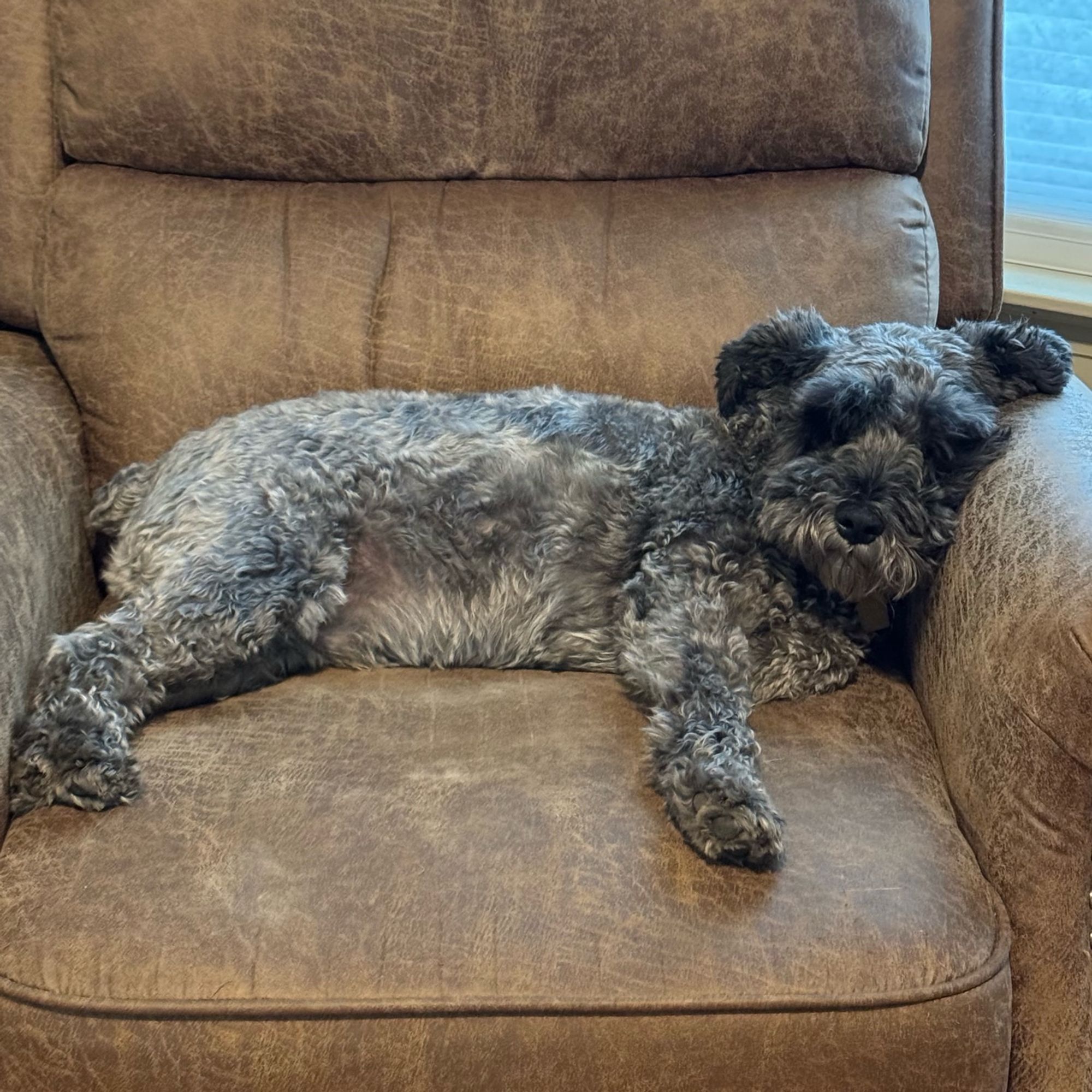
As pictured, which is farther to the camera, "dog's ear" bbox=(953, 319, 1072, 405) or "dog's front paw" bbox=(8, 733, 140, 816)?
"dog's ear" bbox=(953, 319, 1072, 405)

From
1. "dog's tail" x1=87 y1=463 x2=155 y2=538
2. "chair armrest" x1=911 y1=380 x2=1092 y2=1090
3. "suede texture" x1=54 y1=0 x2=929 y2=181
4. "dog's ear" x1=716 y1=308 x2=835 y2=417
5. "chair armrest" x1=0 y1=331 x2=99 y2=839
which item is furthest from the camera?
"suede texture" x1=54 y1=0 x2=929 y2=181

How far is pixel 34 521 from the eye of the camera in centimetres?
208

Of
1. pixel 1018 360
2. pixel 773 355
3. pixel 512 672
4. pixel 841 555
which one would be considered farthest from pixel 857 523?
pixel 512 672

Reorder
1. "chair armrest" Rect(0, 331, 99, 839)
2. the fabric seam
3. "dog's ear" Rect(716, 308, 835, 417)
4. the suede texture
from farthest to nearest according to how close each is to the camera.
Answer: the suede texture → "dog's ear" Rect(716, 308, 835, 417) → "chair armrest" Rect(0, 331, 99, 839) → the fabric seam

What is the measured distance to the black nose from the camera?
1935mm

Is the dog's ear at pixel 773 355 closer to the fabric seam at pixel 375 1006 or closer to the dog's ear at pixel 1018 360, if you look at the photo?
the dog's ear at pixel 1018 360

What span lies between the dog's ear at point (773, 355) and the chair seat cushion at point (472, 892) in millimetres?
669

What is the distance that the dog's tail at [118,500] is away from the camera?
227 centimetres

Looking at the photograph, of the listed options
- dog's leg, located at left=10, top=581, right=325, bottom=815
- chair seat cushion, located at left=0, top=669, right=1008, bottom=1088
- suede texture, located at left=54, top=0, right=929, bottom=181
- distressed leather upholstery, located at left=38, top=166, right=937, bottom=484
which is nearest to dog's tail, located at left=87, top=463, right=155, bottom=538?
distressed leather upholstery, located at left=38, top=166, right=937, bottom=484

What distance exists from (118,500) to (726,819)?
1.32 metres

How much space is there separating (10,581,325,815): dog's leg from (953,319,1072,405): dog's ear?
4.36ft

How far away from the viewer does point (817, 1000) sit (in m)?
1.51

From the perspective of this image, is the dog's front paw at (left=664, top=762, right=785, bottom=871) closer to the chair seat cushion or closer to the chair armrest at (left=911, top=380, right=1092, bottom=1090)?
the chair seat cushion

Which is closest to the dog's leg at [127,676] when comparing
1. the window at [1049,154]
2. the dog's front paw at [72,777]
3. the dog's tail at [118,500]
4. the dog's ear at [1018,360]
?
the dog's front paw at [72,777]
